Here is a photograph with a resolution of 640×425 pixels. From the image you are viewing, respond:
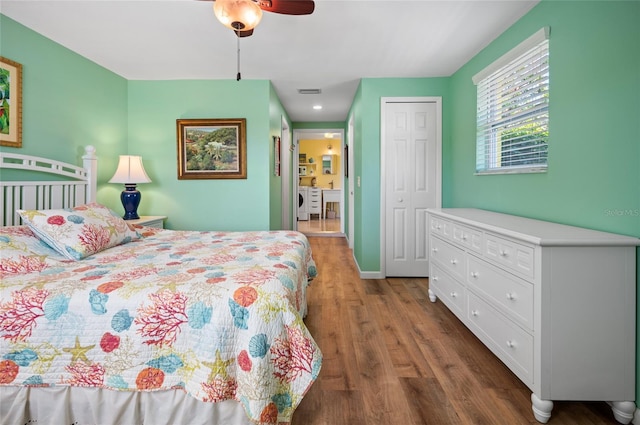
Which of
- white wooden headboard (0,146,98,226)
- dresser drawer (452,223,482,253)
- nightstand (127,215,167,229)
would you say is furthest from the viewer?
nightstand (127,215,167,229)

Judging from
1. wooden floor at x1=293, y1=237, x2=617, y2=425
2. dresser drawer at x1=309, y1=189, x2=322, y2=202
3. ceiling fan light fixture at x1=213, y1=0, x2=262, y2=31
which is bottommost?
wooden floor at x1=293, y1=237, x2=617, y2=425

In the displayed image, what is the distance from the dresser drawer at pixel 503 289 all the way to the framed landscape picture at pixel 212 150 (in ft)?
9.15

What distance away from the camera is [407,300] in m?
3.17

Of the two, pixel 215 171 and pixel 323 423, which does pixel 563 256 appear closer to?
pixel 323 423

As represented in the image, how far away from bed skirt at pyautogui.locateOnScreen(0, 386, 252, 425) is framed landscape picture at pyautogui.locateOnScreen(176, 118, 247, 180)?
9.24 feet

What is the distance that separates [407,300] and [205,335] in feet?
7.70

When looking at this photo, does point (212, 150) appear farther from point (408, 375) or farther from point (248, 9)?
point (408, 375)

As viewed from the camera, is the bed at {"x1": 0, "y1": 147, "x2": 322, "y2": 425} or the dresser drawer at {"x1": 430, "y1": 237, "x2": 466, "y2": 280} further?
the dresser drawer at {"x1": 430, "y1": 237, "x2": 466, "y2": 280}

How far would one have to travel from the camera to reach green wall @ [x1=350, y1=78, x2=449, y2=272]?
3.85m

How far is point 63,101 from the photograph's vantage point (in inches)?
115

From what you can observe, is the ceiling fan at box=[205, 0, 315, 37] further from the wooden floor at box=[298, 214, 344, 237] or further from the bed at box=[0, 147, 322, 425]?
the wooden floor at box=[298, 214, 344, 237]

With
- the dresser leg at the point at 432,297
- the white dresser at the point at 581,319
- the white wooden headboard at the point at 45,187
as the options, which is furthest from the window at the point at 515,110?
the white wooden headboard at the point at 45,187

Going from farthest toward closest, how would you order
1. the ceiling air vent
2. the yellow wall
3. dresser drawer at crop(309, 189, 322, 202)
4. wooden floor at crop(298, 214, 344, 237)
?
1. the yellow wall
2. dresser drawer at crop(309, 189, 322, 202)
3. wooden floor at crop(298, 214, 344, 237)
4. the ceiling air vent

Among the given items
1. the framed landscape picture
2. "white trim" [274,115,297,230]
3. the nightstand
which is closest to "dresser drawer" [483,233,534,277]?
the framed landscape picture
